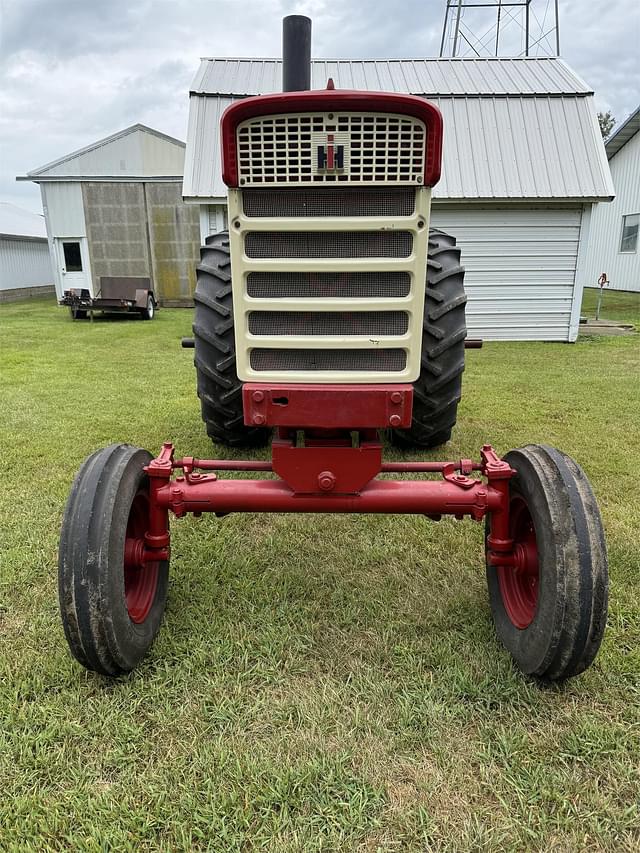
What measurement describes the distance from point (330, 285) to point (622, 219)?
20.4m

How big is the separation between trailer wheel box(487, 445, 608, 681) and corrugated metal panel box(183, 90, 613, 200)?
8.44m

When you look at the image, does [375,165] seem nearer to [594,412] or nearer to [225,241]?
[225,241]

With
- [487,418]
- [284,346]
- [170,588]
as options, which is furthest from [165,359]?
[284,346]

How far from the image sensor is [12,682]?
226 cm

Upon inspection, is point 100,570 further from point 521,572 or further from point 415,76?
point 415,76

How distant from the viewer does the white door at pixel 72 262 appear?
1848 cm

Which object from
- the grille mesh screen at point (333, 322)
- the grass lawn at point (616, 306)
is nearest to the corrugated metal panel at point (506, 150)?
the grass lawn at point (616, 306)

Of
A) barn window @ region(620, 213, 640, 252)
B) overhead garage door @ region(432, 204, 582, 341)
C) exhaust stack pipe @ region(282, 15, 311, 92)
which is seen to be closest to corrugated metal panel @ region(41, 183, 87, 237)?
overhead garage door @ region(432, 204, 582, 341)

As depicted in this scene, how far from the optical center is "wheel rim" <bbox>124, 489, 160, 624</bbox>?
2475 mm

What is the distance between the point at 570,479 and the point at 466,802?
3.64 ft

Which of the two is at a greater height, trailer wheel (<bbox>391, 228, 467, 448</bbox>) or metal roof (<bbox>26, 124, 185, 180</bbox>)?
metal roof (<bbox>26, 124, 185, 180</bbox>)

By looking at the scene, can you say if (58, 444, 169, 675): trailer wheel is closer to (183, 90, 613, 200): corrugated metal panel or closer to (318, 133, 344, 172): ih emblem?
(318, 133, 344, 172): ih emblem

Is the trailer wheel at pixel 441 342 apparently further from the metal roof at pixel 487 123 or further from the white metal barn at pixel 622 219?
the white metal barn at pixel 622 219

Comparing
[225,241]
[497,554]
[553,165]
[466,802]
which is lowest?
[466,802]
